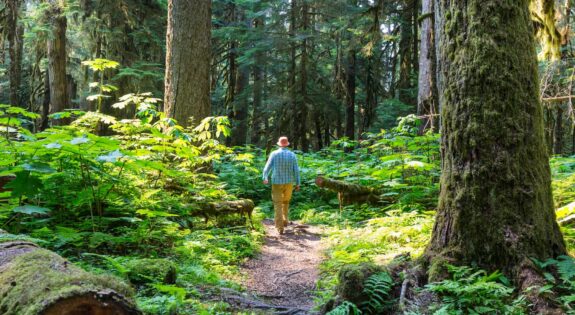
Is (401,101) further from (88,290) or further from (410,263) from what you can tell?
(88,290)

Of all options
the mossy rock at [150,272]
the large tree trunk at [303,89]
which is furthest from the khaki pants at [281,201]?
the large tree trunk at [303,89]

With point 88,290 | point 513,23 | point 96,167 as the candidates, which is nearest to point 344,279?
point 88,290

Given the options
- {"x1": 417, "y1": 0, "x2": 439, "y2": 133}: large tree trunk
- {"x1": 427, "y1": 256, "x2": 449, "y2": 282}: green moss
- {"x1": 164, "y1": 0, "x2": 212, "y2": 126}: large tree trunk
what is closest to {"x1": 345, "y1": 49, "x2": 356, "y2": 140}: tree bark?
{"x1": 417, "y1": 0, "x2": 439, "y2": 133}: large tree trunk

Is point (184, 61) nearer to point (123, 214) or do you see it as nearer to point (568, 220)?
point (123, 214)

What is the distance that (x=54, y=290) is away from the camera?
6.87ft

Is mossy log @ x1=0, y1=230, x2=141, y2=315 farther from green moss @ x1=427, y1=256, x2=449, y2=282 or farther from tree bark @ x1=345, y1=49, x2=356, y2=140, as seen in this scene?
tree bark @ x1=345, y1=49, x2=356, y2=140

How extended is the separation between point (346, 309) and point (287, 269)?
293cm

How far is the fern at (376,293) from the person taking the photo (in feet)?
11.2

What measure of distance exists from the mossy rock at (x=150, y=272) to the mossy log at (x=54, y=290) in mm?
1308

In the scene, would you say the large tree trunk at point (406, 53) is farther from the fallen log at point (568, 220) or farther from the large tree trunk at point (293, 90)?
the fallen log at point (568, 220)

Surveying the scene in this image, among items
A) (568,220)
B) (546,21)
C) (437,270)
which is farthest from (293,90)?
(437,270)

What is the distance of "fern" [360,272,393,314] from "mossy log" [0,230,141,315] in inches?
73.6

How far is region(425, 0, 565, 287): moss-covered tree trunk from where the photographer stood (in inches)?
137

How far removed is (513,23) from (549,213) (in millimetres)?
1689
